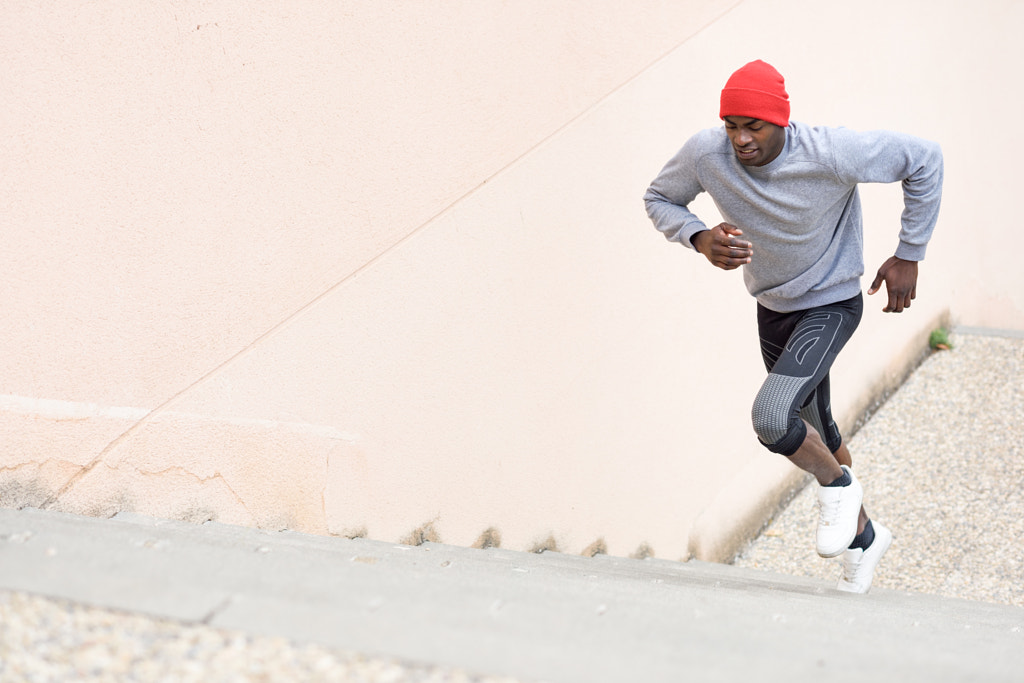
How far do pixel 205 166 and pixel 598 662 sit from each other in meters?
1.85

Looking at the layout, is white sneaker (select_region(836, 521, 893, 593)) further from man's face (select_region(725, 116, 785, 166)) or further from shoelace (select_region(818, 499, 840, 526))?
man's face (select_region(725, 116, 785, 166))

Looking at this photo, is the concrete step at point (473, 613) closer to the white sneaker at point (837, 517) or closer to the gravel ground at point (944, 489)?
the white sneaker at point (837, 517)

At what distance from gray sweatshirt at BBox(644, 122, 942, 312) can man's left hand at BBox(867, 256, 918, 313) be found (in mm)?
38

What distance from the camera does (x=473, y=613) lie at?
1.76 metres

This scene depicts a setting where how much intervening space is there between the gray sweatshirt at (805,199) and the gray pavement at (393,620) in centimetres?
107

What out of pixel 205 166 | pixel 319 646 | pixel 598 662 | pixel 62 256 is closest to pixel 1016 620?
pixel 598 662

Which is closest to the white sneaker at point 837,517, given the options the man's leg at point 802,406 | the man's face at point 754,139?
the man's leg at point 802,406

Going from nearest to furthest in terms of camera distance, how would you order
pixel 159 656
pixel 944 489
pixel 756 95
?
pixel 159 656
pixel 756 95
pixel 944 489

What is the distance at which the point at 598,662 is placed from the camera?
1.53 m

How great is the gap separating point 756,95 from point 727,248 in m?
0.47

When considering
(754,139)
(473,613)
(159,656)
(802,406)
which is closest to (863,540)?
(802,406)

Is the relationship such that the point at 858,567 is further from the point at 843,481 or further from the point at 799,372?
the point at 799,372

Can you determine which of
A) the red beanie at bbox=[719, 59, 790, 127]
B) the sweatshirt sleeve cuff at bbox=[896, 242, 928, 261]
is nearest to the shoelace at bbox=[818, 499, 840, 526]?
the sweatshirt sleeve cuff at bbox=[896, 242, 928, 261]

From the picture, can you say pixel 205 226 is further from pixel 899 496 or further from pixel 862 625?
pixel 899 496
